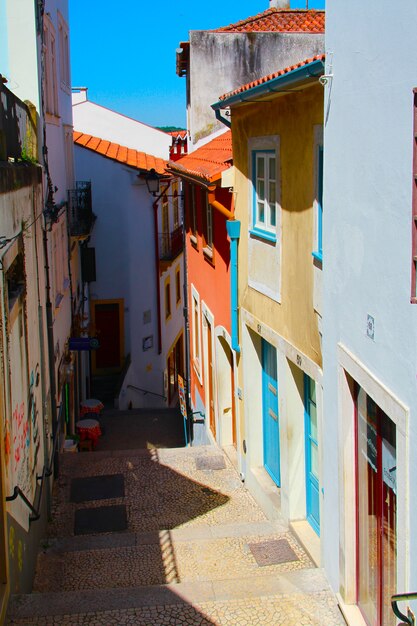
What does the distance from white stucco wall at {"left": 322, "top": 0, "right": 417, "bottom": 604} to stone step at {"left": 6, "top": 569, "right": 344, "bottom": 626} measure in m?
0.39

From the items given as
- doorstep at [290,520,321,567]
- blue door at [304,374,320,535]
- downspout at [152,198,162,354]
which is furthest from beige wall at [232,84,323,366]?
downspout at [152,198,162,354]

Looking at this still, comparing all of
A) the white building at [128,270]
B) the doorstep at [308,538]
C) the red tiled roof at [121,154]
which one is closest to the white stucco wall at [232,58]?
the white building at [128,270]

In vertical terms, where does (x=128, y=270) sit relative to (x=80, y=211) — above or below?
below

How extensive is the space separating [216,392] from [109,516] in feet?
15.0

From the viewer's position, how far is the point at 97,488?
12.6 m

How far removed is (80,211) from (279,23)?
8.15 metres

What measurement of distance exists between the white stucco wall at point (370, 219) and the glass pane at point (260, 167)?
11.6 ft

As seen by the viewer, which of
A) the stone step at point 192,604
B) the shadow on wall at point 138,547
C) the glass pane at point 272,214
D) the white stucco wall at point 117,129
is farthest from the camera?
the white stucco wall at point 117,129

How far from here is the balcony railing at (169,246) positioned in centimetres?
2816

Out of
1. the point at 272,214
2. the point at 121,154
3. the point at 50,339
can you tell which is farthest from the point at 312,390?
the point at 121,154

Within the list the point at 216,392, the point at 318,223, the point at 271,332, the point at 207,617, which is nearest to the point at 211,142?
the point at 216,392

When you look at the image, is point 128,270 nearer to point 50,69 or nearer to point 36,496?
point 50,69

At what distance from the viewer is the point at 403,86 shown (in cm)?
474

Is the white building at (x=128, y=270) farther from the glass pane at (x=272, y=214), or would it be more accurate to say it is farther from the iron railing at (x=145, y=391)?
the glass pane at (x=272, y=214)
